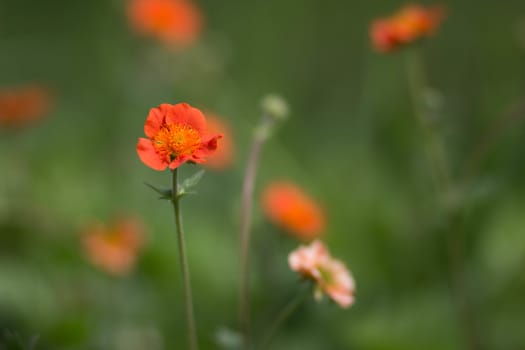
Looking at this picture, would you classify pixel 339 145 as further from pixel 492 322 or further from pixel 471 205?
pixel 492 322

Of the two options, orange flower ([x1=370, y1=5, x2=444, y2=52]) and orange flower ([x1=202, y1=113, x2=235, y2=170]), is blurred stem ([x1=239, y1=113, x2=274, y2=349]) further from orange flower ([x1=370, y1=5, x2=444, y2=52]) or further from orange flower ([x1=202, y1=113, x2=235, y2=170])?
orange flower ([x1=202, y1=113, x2=235, y2=170])

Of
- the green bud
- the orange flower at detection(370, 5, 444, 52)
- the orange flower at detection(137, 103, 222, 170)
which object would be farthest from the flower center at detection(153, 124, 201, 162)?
the orange flower at detection(370, 5, 444, 52)

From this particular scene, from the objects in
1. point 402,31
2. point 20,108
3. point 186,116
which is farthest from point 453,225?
point 20,108

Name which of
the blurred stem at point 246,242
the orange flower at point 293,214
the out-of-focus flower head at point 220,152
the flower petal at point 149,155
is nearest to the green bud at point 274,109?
the blurred stem at point 246,242

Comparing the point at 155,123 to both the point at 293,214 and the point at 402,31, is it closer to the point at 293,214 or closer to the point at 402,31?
the point at 402,31

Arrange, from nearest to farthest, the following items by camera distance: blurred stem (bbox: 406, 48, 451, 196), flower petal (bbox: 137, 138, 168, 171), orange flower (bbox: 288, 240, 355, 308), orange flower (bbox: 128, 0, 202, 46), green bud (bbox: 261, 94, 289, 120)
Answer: flower petal (bbox: 137, 138, 168, 171) < orange flower (bbox: 288, 240, 355, 308) < green bud (bbox: 261, 94, 289, 120) < blurred stem (bbox: 406, 48, 451, 196) < orange flower (bbox: 128, 0, 202, 46)

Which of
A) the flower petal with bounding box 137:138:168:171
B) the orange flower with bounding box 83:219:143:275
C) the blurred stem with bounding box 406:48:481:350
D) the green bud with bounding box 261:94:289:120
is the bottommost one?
the flower petal with bounding box 137:138:168:171
